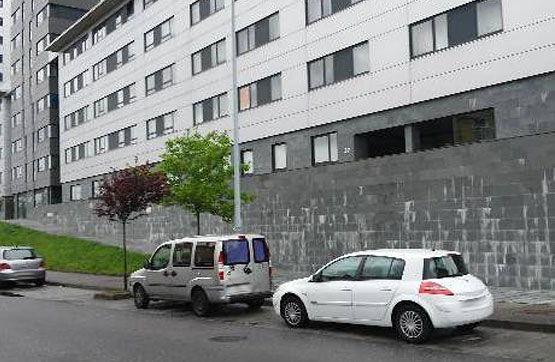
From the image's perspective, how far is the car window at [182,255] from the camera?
15109 millimetres

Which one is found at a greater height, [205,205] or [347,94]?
[347,94]

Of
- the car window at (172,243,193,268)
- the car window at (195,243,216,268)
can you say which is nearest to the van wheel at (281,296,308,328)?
the car window at (195,243,216,268)

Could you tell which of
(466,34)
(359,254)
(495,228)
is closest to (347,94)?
(466,34)

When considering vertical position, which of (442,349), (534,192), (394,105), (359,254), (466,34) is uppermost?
(466,34)

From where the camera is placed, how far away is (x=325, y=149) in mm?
25531

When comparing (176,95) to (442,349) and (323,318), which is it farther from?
(442,349)

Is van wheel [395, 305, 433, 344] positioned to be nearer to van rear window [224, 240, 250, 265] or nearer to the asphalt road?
the asphalt road

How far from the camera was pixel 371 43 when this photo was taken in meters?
23.3

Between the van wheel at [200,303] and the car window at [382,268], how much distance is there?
4.64 m

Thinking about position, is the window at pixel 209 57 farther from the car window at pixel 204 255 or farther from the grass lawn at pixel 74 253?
the car window at pixel 204 255

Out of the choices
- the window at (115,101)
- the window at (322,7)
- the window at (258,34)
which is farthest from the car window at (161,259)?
the window at (115,101)

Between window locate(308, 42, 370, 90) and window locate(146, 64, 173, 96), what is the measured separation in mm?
12737

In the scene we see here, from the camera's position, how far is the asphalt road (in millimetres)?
9406

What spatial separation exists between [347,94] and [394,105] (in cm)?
246
